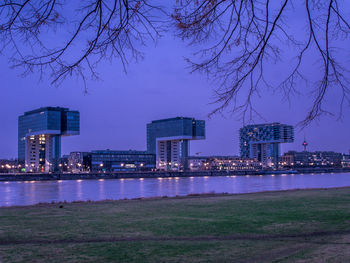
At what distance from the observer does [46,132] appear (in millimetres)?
118125

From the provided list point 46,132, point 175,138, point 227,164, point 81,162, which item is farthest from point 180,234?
point 227,164

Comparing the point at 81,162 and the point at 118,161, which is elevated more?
the point at 118,161

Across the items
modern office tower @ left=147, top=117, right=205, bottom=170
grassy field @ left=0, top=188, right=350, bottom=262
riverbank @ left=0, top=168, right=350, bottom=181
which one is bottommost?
riverbank @ left=0, top=168, right=350, bottom=181

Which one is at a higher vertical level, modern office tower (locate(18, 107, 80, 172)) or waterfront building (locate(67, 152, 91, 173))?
modern office tower (locate(18, 107, 80, 172))

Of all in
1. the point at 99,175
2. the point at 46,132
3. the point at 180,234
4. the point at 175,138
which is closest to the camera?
the point at 180,234

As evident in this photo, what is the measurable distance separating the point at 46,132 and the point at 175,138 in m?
44.4

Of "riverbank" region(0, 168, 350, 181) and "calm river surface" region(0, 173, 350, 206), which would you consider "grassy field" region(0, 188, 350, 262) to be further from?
"riverbank" region(0, 168, 350, 181)

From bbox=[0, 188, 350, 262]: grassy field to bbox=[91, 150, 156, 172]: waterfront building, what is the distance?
143 meters

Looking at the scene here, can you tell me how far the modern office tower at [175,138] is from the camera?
141 m

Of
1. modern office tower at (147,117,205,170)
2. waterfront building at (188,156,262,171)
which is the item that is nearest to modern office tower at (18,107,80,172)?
modern office tower at (147,117,205,170)

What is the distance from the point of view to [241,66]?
5.02 m

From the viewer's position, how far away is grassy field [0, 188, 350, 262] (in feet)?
23.8

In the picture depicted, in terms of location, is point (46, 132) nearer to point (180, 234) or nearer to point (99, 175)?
point (99, 175)

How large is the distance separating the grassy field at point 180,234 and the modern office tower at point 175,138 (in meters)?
127
